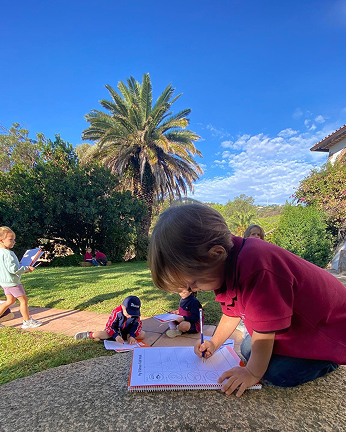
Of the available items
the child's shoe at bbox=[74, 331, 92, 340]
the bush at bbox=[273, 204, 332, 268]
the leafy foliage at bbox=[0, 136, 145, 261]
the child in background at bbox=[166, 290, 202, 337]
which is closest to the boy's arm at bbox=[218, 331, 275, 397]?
the child in background at bbox=[166, 290, 202, 337]

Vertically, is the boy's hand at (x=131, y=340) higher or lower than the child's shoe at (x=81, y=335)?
lower

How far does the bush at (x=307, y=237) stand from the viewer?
8.38 m

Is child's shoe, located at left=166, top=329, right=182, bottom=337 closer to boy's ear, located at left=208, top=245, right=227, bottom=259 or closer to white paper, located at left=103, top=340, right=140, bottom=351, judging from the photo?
white paper, located at left=103, top=340, right=140, bottom=351

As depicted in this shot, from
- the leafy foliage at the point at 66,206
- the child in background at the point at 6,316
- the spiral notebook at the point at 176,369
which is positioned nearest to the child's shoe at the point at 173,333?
the spiral notebook at the point at 176,369

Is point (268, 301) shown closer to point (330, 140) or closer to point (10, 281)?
point (10, 281)

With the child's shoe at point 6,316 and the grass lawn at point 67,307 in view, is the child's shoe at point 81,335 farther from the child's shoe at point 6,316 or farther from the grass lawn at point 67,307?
the child's shoe at point 6,316

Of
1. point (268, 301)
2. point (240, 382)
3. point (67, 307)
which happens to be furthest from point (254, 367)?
point (67, 307)

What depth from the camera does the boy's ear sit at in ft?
3.73

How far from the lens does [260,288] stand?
106 centimetres

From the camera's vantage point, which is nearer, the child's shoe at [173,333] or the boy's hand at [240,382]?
the boy's hand at [240,382]

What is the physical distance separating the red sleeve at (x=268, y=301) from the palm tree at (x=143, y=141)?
41.7 ft

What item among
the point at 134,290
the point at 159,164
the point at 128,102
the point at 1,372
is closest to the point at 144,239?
the point at 159,164

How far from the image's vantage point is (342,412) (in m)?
1.07

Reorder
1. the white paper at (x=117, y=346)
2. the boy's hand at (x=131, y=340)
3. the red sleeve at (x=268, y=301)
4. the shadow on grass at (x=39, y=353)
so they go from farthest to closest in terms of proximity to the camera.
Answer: the boy's hand at (x=131, y=340) → the white paper at (x=117, y=346) → the shadow on grass at (x=39, y=353) → the red sleeve at (x=268, y=301)
